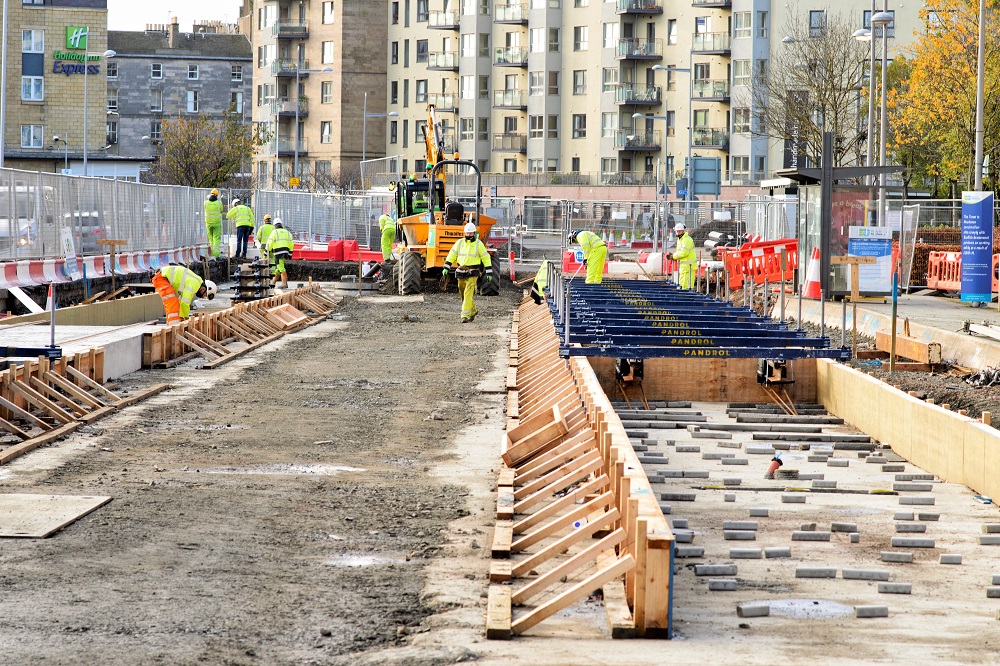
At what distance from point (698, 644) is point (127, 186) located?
2889 centimetres

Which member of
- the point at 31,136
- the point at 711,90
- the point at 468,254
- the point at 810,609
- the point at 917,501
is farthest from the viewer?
the point at 711,90

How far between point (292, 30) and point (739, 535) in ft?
309

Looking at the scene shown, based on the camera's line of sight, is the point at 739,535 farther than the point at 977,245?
No

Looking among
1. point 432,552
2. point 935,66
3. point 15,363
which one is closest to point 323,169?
point 935,66

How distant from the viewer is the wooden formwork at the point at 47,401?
12906mm

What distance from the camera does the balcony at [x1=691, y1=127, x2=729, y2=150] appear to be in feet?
263

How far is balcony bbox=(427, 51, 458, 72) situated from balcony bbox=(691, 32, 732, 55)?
18972mm

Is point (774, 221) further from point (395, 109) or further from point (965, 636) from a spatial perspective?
point (395, 109)

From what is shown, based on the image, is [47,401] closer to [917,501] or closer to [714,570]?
[714,570]

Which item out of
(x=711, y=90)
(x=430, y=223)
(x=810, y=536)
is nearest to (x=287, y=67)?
(x=711, y=90)

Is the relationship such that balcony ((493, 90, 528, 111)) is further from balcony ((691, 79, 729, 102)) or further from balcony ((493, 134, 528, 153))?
balcony ((691, 79, 729, 102))

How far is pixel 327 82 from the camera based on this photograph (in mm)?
98125

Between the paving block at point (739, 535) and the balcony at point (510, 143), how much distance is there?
81.5 meters

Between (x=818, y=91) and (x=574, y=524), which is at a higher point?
(x=818, y=91)
